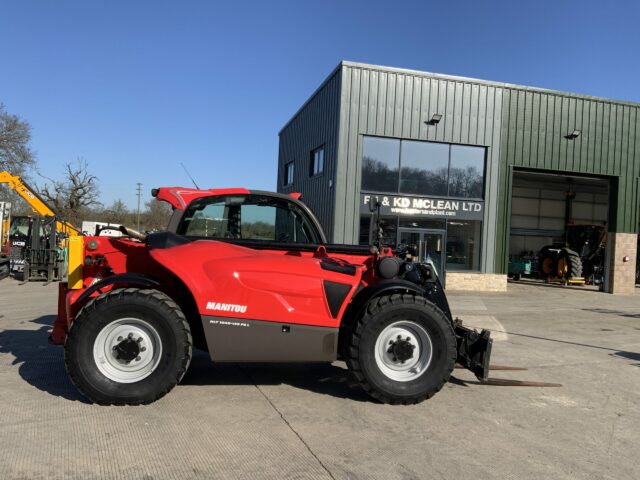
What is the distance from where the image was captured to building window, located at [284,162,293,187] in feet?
75.4

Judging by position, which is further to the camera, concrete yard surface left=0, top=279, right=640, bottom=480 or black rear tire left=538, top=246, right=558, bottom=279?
black rear tire left=538, top=246, right=558, bottom=279

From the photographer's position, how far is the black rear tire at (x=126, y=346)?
14.1 feet

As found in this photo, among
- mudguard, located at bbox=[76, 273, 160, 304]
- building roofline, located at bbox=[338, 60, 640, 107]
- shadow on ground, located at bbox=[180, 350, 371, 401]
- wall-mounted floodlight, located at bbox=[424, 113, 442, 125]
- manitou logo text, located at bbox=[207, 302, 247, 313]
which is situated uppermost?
building roofline, located at bbox=[338, 60, 640, 107]

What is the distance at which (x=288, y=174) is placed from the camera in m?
23.7

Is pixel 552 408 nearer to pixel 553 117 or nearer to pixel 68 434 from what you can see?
pixel 68 434

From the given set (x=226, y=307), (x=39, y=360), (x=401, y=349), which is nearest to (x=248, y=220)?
(x=226, y=307)

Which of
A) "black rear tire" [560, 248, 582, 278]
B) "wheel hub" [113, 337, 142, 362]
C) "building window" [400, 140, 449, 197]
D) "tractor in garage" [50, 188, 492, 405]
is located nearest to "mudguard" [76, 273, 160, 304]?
"tractor in garage" [50, 188, 492, 405]

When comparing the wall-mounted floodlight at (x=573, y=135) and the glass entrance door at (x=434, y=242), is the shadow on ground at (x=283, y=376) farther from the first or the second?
the wall-mounted floodlight at (x=573, y=135)

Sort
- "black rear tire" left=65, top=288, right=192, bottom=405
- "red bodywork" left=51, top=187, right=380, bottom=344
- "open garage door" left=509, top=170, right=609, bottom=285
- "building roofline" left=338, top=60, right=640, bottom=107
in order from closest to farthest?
"black rear tire" left=65, top=288, right=192, bottom=405
"red bodywork" left=51, top=187, right=380, bottom=344
"building roofline" left=338, top=60, right=640, bottom=107
"open garage door" left=509, top=170, right=609, bottom=285

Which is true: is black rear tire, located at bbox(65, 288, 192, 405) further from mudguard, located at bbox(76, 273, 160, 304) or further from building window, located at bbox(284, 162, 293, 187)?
building window, located at bbox(284, 162, 293, 187)

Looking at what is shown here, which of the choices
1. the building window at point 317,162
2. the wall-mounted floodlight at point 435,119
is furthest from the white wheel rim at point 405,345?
the building window at point 317,162

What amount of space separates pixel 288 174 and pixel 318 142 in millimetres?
5403

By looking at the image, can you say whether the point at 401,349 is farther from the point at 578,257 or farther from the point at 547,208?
the point at 547,208

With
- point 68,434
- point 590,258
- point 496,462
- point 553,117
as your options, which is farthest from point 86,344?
point 590,258
